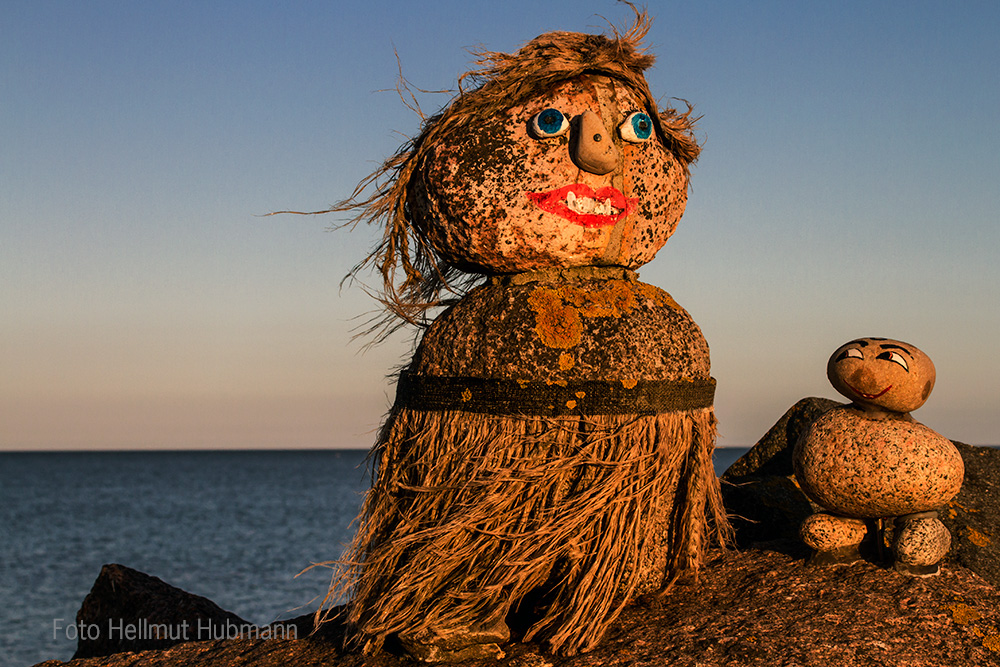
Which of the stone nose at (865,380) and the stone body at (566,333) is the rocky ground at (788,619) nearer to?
the stone nose at (865,380)

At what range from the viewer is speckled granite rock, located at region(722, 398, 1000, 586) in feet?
15.6

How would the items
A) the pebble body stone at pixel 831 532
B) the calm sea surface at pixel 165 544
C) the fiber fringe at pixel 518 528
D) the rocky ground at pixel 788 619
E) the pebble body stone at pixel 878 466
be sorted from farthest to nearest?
the calm sea surface at pixel 165 544 → the pebble body stone at pixel 831 532 → the pebble body stone at pixel 878 466 → the fiber fringe at pixel 518 528 → the rocky ground at pixel 788 619

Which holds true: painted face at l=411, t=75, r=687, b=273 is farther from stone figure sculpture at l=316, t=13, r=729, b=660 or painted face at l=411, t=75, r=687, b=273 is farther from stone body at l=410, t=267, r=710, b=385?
stone body at l=410, t=267, r=710, b=385

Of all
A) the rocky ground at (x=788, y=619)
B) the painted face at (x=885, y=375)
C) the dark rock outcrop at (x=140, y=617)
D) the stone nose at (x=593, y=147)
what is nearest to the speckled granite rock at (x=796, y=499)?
the rocky ground at (x=788, y=619)

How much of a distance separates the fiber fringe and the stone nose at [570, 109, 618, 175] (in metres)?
1.20

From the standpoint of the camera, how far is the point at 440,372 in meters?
4.30

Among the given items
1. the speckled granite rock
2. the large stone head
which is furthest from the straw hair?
the speckled granite rock

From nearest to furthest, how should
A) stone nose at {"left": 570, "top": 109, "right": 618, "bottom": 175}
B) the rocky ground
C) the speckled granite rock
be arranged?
the rocky ground
stone nose at {"left": 570, "top": 109, "right": 618, "bottom": 175}
the speckled granite rock

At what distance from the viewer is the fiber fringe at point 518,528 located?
12.8 ft

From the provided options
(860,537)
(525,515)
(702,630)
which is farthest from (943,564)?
(525,515)

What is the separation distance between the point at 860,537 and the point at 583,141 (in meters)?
2.47

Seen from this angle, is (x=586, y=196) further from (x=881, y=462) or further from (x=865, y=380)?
(x=881, y=462)

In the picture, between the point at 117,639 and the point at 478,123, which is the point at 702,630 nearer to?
the point at 478,123

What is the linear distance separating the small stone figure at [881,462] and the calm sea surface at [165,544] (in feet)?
7.69
